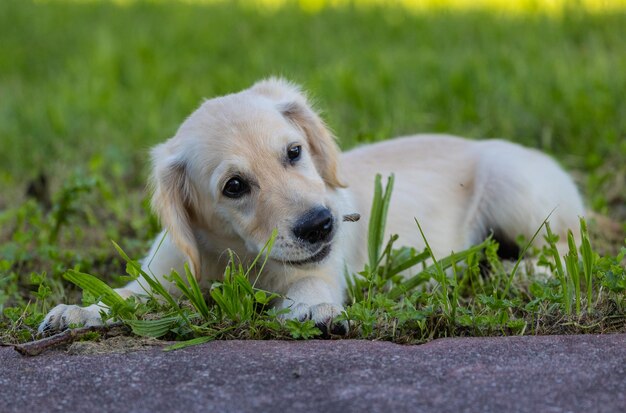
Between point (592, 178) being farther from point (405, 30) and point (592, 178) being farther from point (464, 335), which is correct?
point (405, 30)

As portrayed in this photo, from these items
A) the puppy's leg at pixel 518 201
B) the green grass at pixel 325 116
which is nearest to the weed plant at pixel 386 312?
the green grass at pixel 325 116

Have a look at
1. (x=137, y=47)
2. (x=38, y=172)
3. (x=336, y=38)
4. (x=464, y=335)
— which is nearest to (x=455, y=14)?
(x=336, y=38)

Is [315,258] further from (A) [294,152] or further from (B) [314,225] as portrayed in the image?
(A) [294,152]

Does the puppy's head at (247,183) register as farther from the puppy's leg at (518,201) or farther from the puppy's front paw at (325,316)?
the puppy's leg at (518,201)

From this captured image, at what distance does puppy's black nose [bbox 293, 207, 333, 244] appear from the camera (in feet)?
10.4

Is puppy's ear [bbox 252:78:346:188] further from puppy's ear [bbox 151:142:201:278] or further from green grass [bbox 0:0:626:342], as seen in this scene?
puppy's ear [bbox 151:142:201:278]

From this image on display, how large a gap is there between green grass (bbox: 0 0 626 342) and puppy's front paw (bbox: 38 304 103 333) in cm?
7

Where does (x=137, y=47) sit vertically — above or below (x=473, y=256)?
above

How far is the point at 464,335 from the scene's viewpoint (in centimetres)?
295

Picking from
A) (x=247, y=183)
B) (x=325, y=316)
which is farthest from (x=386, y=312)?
(x=247, y=183)

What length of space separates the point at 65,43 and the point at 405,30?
3.38 m

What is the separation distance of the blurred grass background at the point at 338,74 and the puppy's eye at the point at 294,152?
1.80 m

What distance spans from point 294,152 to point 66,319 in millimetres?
1038

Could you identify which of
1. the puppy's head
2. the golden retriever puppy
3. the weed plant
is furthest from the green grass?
the puppy's head
